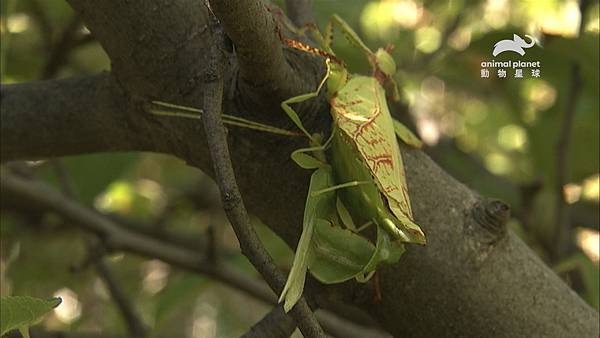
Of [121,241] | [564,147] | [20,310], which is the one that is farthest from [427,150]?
[20,310]

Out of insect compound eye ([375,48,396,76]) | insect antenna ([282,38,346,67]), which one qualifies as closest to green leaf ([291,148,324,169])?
insect antenna ([282,38,346,67])

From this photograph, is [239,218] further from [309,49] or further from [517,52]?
[517,52]

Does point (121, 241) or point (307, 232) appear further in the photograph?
point (121, 241)

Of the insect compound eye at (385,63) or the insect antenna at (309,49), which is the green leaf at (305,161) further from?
the insect compound eye at (385,63)

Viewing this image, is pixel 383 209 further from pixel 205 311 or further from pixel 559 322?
pixel 205 311

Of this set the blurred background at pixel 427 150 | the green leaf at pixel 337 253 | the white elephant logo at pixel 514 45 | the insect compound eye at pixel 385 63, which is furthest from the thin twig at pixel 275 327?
the white elephant logo at pixel 514 45

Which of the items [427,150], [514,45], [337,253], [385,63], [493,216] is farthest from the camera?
[427,150]
